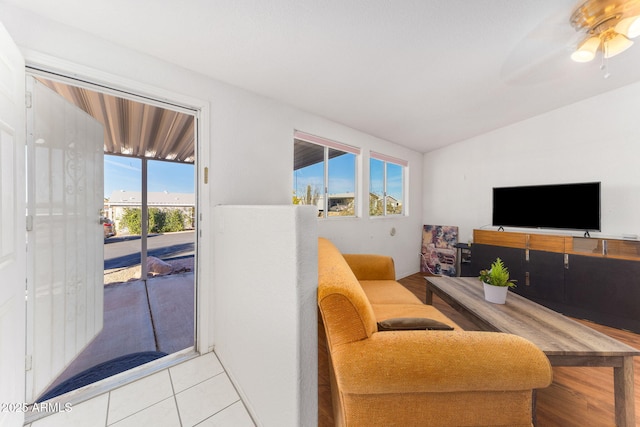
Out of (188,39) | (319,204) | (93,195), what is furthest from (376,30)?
(93,195)

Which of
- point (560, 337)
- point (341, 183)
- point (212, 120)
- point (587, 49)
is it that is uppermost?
point (587, 49)

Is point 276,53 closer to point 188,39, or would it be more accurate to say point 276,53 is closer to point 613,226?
point 188,39

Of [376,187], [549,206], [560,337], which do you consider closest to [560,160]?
[549,206]

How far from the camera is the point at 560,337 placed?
1.27 metres

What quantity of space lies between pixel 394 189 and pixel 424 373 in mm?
Result: 3591

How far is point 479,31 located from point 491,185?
9.04 feet

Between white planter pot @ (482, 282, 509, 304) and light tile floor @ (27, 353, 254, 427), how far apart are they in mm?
1929

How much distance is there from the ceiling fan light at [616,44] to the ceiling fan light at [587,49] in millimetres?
62

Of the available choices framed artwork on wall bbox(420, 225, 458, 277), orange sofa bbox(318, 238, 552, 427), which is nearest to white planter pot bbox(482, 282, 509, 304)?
orange sofa bbox(318, 238, 552, 427)

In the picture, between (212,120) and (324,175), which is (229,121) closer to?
(212,120)

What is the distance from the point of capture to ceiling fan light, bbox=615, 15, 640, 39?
134 cm

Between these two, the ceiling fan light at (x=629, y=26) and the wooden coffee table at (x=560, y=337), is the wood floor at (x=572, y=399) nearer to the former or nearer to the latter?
the wooden coffee table at (x=560, y=337)

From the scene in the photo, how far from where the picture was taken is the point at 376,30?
1449 millimetres

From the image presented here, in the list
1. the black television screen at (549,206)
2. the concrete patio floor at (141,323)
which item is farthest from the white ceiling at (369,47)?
the concrete patio floor at (141,323)
